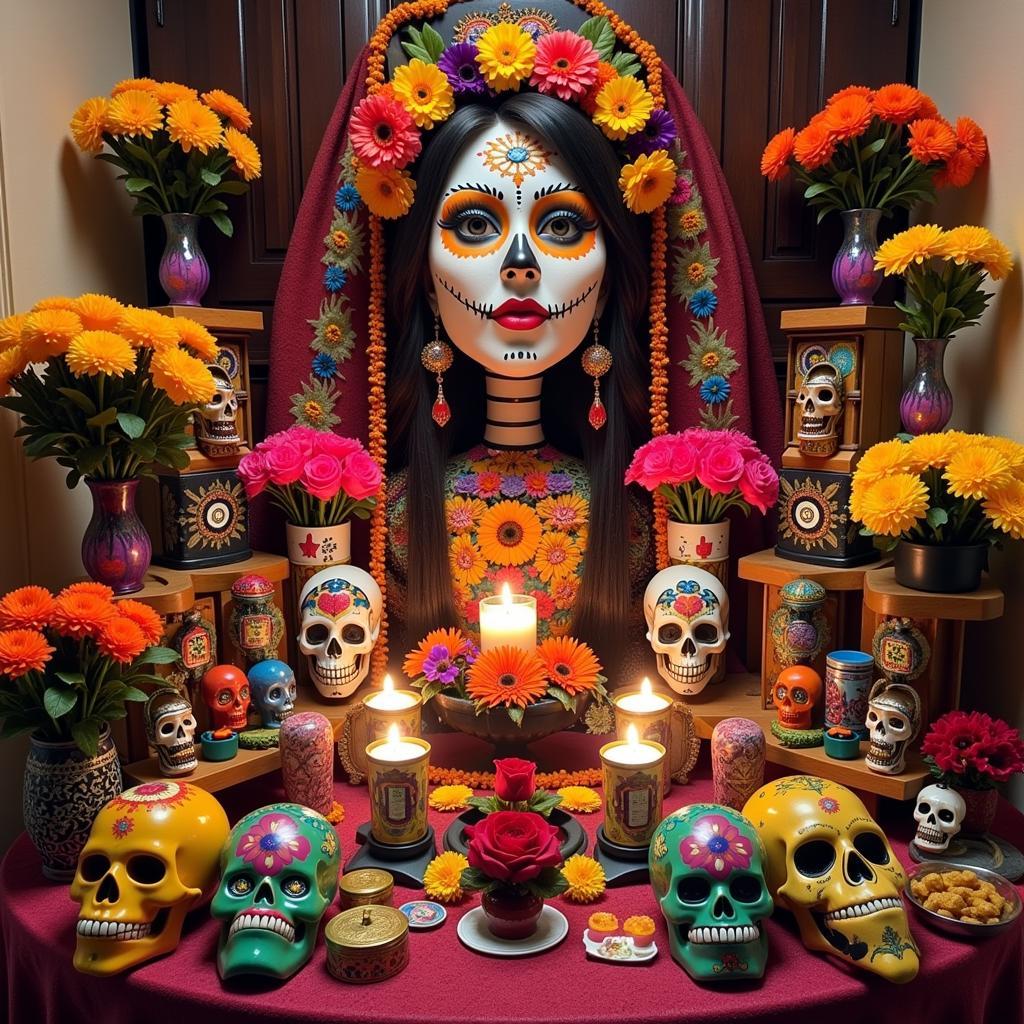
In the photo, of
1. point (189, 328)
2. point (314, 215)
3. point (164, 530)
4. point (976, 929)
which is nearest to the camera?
point (976, 929)

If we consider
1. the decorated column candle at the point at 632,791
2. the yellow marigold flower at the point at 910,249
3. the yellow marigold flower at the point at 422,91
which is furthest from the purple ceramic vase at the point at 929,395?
the yellow marigold flower at the point at 422,91

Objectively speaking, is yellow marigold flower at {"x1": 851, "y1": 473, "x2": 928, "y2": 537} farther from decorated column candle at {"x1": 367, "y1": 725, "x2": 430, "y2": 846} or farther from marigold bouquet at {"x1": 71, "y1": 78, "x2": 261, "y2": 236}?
marigold bouquet at {"x1": 71, "y1": 78, "x2": 261, "y2": 236}

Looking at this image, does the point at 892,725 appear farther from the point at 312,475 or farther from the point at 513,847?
the point at 312,475

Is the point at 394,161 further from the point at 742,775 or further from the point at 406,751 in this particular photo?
the point at 742,775

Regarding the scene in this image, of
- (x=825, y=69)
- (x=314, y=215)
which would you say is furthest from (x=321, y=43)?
(x=825, y=69)

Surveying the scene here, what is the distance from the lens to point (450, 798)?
5.15 feet

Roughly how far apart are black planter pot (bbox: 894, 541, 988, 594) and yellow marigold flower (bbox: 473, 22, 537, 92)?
106 cm

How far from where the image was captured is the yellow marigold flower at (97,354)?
4.35 ft

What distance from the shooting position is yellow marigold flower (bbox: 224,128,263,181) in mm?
1750

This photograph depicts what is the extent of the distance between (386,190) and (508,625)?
2.74ft

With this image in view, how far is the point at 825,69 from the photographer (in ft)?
6.20

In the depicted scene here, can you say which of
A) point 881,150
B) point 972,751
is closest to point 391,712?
point 972,751

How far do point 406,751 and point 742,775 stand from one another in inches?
19.8

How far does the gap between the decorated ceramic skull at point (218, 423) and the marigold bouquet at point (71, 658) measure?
397 millimetres
